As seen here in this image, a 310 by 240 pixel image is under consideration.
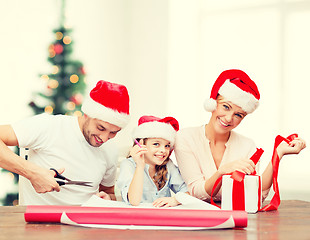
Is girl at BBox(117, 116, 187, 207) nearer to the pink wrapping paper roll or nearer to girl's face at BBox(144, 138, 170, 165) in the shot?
girl's face at BBox(144, 138, 170, 165)

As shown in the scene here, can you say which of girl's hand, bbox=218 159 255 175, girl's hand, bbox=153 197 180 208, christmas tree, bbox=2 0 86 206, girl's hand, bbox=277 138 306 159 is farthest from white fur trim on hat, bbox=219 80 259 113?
christmas tree, bbox=2 0 86 206

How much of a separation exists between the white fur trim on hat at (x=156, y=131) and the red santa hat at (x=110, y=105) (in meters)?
0.08

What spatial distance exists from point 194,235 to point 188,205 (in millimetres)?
324

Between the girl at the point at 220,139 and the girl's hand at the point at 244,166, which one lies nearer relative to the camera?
the girl's hand at the point at 244,166

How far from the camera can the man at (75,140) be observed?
1.74m

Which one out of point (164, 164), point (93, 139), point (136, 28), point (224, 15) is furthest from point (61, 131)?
point (136, 28)

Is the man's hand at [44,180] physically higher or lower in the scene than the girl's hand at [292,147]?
lower

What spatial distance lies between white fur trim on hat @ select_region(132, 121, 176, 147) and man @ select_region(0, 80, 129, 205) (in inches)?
3.1

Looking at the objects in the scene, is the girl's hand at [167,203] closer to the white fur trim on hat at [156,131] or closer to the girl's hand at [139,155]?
the girl's hand at [139,155]

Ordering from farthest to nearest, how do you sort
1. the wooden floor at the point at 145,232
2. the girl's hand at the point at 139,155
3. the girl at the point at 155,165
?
1. the girl at the point at 155,165
2. the girl's hand at the point at 139,155
3. the wooden floor at the point at 145,232

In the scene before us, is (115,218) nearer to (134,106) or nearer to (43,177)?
(43,177)

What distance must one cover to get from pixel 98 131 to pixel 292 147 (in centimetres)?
76

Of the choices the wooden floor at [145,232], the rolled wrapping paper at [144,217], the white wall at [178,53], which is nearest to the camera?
the wooden floor at [145,232]

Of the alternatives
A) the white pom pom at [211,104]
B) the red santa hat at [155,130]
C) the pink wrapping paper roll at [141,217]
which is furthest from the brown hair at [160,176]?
the pink wrapping paper roll at [141,217]
